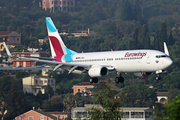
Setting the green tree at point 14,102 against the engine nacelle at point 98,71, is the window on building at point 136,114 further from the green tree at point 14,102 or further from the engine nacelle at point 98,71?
the green tree at point 14,102

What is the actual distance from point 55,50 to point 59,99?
4058 inches

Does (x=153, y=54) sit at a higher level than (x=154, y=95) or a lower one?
higher

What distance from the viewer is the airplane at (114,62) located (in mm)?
66500

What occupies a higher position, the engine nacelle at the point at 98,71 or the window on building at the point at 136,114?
the engine nacelle at the point at 98,71

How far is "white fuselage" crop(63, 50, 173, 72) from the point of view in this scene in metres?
66.0

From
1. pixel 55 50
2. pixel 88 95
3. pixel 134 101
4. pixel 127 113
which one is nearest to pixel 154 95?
pixel 134 101

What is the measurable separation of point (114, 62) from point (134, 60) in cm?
367

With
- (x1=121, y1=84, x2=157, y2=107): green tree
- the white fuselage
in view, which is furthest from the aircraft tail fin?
(x1=121, y1=84, x2=157, y2=107): green tree

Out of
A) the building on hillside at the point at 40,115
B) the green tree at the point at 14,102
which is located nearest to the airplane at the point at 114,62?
the building on hillside at the point at 40,115

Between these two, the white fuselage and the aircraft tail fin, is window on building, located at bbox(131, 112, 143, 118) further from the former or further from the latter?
the white fuselage

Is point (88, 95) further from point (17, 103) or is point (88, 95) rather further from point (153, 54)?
point (153, 54)

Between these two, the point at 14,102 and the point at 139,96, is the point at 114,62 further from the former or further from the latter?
the point at 14,102

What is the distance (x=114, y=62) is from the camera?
231ft

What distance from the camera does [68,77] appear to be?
196 meters
